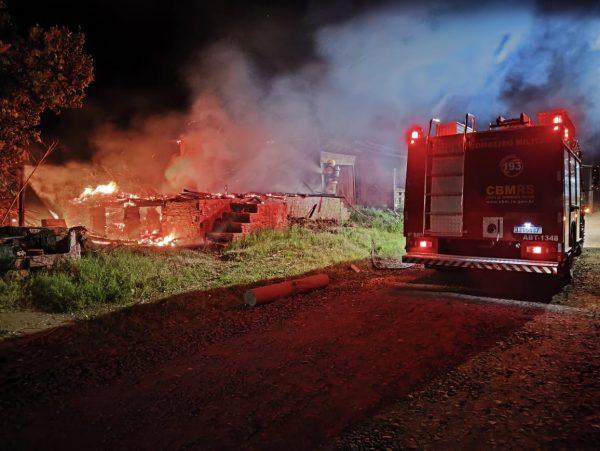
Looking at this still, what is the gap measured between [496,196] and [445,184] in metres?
0.92

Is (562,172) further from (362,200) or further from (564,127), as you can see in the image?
(362,200)

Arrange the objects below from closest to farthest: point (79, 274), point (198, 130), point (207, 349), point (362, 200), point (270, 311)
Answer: point (207, 349)
point (270, 311)
point (79, 274)
point (198, 130)
point (362, 200)

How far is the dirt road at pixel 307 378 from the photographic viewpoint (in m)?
2.94

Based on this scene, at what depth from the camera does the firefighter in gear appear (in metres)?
22.1

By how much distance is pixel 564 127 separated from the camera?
23.3 ft

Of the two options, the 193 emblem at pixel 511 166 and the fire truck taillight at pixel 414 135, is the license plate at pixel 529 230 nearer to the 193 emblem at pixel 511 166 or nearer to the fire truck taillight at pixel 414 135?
the 193 emblem at pixel 511 166

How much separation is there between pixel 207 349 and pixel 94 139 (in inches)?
836

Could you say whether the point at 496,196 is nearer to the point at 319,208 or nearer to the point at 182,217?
the point at 182,217

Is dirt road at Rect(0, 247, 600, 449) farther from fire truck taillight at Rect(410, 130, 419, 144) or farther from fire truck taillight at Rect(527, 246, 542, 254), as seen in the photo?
fire truck taillight at Rect(410, 130, 419, 144)

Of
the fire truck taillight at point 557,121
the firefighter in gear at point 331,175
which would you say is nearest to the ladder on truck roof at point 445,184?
the fire truck taillight at point 557,121

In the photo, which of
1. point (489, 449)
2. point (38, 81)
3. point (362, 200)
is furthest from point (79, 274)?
point (362, 200)

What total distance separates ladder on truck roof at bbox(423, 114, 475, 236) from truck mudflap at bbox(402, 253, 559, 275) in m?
0.47

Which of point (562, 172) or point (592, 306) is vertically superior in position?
point (562, 172)

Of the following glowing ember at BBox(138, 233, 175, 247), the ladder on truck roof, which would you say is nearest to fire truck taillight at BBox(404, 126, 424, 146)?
the ladder on truck roof
